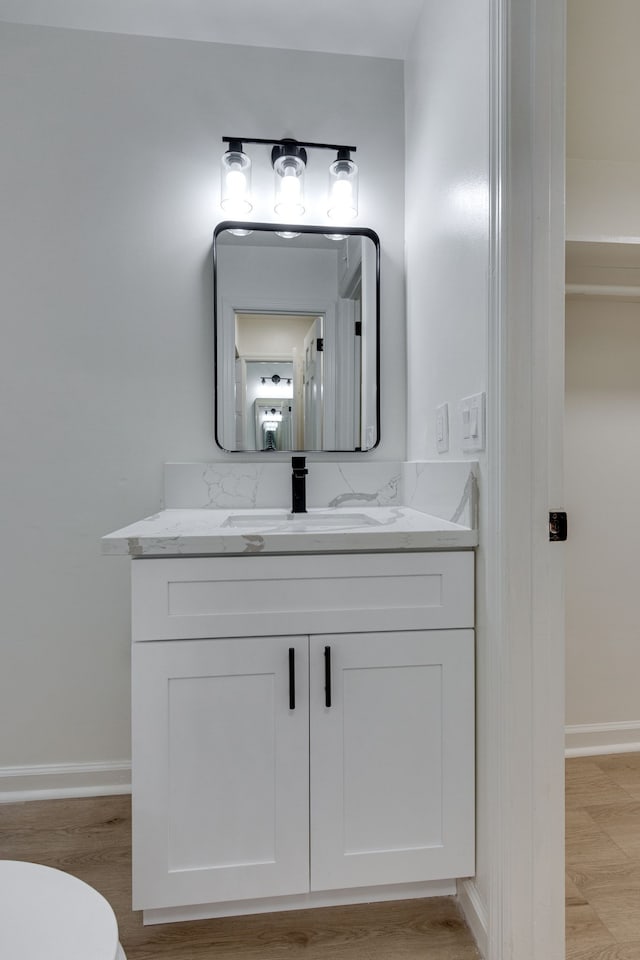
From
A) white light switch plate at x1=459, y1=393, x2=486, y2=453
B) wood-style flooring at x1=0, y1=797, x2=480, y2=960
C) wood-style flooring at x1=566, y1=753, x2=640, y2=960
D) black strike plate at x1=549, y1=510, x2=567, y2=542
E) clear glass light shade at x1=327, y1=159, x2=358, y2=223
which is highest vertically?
clear glass light shade at x1=327, y1=159, x2=358, y2=223

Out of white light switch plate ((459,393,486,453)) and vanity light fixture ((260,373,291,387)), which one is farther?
vanity light fixture ((260,373,291,387))

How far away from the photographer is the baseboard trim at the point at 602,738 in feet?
6.53

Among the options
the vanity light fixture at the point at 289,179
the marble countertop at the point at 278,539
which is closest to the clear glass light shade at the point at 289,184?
the vanity light fixture at the point at 289,179

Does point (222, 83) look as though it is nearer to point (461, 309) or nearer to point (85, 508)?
point (461, 309)

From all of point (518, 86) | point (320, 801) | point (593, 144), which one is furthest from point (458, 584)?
point (593, 144)

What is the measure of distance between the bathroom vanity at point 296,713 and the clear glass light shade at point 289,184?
117 cm

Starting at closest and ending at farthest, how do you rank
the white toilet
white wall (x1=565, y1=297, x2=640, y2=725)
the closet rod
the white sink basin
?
1. the white toilet
2. the white sink basin
3. the closet rod
4. white wall (x1=565, y1=297, x2=640, y2=725)

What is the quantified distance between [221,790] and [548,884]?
709 millimetres

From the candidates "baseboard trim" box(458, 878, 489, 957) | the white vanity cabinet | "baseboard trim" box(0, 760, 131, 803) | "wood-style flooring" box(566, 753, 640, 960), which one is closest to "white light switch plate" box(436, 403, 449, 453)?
the white vanity cabinet

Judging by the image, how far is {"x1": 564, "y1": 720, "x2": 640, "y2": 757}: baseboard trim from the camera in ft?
6.53

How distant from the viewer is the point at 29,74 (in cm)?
174

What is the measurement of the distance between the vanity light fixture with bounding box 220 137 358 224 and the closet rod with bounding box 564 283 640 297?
81 centimetres

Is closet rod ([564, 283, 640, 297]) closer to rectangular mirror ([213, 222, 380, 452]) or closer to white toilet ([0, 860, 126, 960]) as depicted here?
rectangular mirror ([213, 222, 380, 452])

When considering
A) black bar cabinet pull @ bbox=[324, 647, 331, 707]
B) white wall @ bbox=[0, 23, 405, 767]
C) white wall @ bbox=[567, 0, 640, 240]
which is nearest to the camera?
black bar cabinet pull @ bbox=[324, 647, 331, 707]
